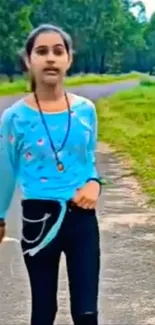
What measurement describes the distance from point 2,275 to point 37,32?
9.45 ft

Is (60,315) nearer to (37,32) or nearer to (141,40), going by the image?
(37,32)

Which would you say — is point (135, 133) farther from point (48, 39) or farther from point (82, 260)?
point (82, 260)

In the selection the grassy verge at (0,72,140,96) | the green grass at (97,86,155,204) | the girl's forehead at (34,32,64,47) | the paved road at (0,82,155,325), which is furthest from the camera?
the grassy verge at (0,72,140,96)

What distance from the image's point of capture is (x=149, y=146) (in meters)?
16.4

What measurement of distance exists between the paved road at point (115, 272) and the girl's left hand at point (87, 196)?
1.69m

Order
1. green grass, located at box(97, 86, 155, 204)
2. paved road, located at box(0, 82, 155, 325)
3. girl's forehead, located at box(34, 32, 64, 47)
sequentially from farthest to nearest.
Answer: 1. green grass, located at box(97, 86, 155, 204)
2. paved road, located at box(0, 82, 155, 325)
3. girl's forehead, located at box(34, 32, 64, 47)

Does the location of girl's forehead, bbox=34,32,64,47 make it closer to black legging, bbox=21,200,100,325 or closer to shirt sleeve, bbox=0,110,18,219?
shirt sleeve, bbox=0,110,18,219

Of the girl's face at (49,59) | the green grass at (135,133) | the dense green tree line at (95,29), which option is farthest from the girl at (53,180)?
the dense green tree line at (95,29)

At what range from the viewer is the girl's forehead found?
3.57m

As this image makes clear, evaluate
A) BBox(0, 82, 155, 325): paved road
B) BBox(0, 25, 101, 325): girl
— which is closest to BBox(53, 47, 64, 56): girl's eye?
BBox(0, 25, 101, 325): girl

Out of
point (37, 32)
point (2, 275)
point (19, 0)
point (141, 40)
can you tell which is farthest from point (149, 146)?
point (141, 40)

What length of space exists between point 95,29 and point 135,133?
277 feet

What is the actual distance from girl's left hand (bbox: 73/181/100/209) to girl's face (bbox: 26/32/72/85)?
41 cm

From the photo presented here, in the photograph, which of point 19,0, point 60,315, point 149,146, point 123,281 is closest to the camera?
point 60,315
